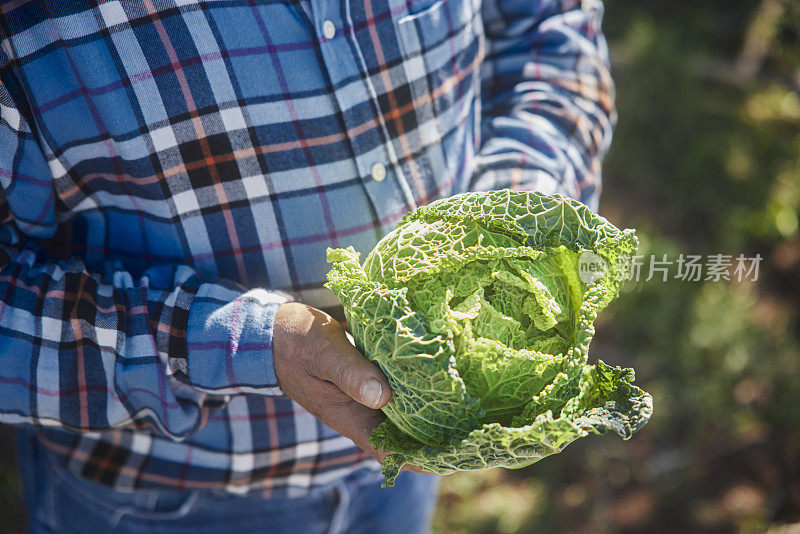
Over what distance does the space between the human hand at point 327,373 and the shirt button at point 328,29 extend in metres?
0.76

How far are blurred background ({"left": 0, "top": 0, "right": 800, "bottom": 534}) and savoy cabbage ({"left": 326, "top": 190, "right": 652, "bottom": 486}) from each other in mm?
3041

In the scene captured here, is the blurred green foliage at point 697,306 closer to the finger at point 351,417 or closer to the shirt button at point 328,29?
the finger at point 351,417

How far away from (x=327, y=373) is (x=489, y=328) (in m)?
0.43

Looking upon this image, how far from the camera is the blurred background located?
4406mm

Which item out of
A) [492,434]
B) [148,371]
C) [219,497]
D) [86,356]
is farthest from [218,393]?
[492,434]

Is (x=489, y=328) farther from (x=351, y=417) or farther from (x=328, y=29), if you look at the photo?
(x=328, y=29)

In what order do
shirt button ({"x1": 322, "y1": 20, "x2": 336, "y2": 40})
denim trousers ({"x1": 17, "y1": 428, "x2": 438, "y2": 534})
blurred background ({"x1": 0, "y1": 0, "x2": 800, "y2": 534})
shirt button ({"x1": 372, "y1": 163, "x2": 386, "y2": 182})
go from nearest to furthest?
shirt button ({"x1": 322, "y1": 20, "x2": 336, "y2": 40}) < shirt button ({"x1": 372, "y1": 163, "x2": 386, "y2": 182}) < denim trousers ({"x1": 17, "y1": 428, "x2": 438, "y2": 534}) < blurred background ({"x1": 0, "y1": 0, "x2": 800, "y2": 534})

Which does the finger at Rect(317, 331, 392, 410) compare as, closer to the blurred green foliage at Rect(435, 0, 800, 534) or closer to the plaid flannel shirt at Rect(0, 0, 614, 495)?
the plaid flannel shirt at Rect(0, 0, 614, 495)

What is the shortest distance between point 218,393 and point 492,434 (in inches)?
31.9

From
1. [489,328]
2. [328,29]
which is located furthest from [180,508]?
[328,29]

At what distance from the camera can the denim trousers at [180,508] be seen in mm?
2148

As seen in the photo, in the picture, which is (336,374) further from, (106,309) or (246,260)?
(106,309)

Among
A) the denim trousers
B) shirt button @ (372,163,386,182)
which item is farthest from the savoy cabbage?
the denim trousers

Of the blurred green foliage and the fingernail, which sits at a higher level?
the fingernail
